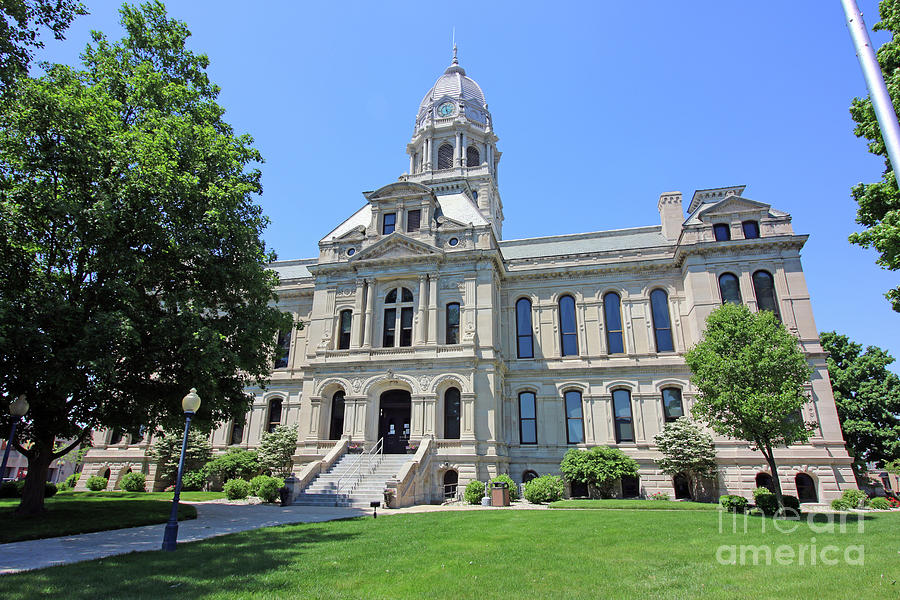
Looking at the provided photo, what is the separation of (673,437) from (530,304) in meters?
12.1

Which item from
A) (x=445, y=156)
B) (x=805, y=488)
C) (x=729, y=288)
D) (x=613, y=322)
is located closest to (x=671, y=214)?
(x=729, y=288)

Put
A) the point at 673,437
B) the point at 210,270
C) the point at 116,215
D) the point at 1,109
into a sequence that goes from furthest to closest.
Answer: the point at 673,437 → the point at 210,270 → the point at 116,215 → the point at 1,109

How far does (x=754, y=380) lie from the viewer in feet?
64.5

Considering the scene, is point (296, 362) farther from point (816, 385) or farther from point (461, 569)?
point (816, 385)

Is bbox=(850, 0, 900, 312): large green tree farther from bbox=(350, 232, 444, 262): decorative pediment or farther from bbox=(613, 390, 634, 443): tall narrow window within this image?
bbox=(350, 232, 444, 262): decorative pediment

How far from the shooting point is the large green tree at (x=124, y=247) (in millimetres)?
14961

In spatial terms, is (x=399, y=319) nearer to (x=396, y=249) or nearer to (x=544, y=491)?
(x=396, y=249)

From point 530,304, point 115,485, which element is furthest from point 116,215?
point 115,485

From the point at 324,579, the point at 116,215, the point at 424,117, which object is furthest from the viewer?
the point at 424,117

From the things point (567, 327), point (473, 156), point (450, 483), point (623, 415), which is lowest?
point (450, 483)

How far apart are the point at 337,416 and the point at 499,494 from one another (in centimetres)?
1198

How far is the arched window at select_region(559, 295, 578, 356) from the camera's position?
108 feet

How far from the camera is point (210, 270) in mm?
18469

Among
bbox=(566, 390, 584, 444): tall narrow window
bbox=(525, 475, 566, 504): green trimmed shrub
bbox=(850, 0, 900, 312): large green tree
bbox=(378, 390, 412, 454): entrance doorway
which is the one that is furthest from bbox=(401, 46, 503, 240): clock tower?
bbox=(850, 0, 900, 312): large green tree
